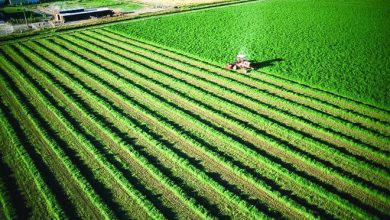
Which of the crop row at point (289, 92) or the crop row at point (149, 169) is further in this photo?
the crop row at point (289, 92)

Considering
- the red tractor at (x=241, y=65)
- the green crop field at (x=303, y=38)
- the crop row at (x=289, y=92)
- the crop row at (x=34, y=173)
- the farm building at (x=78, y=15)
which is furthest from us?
the farm building at (x=78, y=15)

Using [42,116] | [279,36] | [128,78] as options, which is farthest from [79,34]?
[279,36]

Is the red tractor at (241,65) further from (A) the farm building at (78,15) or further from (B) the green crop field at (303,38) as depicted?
(A) the farm building at (78,15)

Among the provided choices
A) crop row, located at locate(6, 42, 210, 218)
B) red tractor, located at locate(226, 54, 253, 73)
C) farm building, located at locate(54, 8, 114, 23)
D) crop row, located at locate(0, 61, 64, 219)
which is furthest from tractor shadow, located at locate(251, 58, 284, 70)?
farm building, located at locate(54, 8, 114, 23)

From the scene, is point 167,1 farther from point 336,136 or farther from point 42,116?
point 336,136

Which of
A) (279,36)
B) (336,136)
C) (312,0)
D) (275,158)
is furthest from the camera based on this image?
(312,0)

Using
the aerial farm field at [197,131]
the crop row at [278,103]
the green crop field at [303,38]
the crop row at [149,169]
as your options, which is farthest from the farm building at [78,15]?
the crop row at [149,169]
